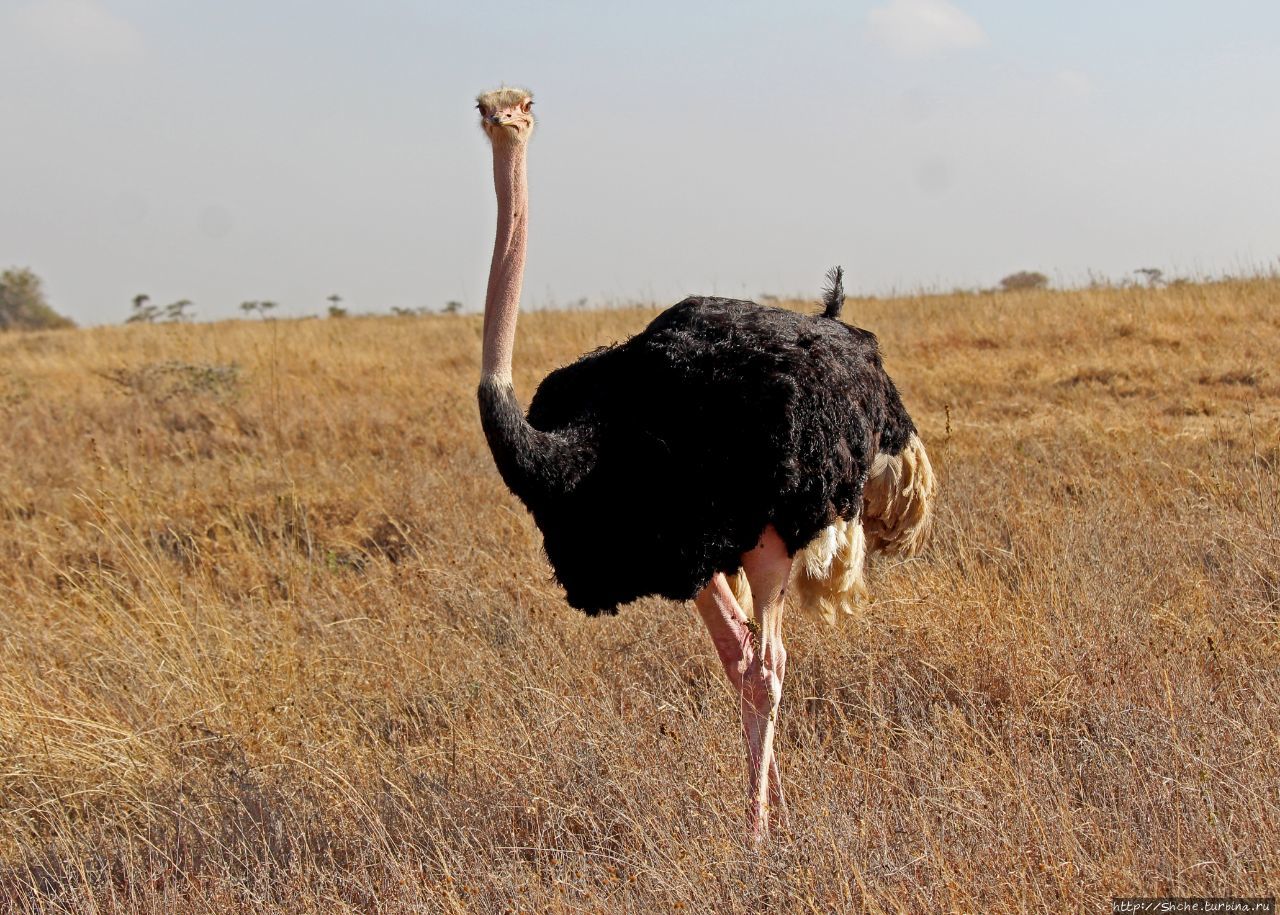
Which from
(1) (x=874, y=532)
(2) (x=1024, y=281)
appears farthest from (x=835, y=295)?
(2) (x=1024, y=281)

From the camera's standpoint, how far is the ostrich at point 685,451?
322cm

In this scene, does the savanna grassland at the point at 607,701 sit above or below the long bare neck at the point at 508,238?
below

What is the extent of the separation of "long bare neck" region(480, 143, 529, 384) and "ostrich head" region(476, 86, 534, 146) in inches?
0.9

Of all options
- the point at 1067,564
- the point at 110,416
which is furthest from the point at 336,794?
the point at 110,416

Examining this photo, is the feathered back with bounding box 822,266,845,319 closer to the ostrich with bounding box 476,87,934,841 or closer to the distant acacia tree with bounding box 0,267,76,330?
the ostrich with bounding box 476,87,934,841

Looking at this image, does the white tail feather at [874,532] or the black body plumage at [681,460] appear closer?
the black body plumage at [681,460]

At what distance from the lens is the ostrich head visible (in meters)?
3.27

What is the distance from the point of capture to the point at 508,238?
333cm

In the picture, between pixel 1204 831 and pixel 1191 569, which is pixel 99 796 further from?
pixel 1191 569

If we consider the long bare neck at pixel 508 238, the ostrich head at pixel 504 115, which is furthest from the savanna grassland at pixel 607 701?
the ostrich head at pixel 504 115

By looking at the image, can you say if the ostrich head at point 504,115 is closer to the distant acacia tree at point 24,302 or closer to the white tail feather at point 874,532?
the white tail feather at point 874,532

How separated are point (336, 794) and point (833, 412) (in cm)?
175

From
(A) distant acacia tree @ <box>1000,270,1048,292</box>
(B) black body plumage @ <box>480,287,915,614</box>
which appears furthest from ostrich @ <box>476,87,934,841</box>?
(A) distant acacia tree @ <box>1000,270,1048,292</box>

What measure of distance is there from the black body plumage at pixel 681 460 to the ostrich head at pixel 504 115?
668 millimetres
